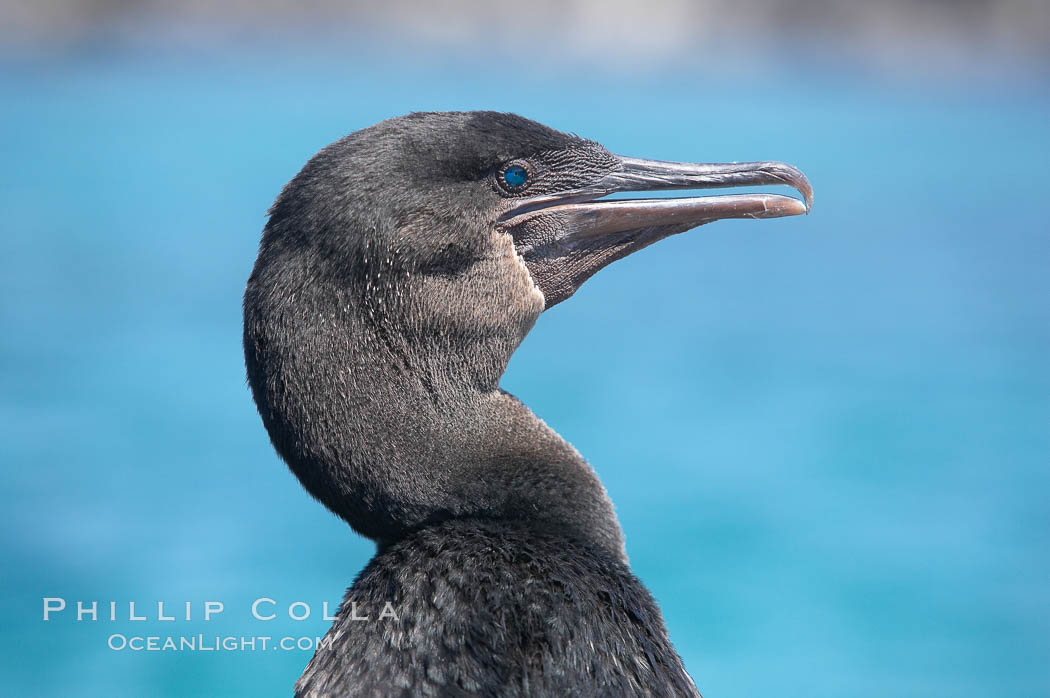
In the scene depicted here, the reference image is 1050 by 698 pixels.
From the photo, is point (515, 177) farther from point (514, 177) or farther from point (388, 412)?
point (388, 412)

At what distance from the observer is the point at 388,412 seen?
2.05m

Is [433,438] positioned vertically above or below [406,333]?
below

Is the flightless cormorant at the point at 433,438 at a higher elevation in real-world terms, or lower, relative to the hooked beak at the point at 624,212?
lower

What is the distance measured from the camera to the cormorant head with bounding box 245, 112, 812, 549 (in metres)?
2.03

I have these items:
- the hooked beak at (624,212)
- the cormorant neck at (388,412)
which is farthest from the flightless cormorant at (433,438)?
the hooked beak at (624,212)

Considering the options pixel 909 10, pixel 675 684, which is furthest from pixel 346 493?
pixel 909 10

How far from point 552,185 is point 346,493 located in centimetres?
74

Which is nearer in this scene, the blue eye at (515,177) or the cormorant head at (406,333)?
the cormorant head at (406,333)

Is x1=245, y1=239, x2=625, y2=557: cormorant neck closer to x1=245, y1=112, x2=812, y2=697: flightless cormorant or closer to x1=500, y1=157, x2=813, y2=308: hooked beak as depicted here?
x1=245, y1=112, x2=812, y2=697: flightless cormorant

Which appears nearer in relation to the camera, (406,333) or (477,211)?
(406,333)

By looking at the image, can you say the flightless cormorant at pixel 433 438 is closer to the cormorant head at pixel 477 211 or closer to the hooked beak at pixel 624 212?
the cormorant head at pixel 477 211

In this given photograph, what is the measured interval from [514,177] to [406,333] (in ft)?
1.32

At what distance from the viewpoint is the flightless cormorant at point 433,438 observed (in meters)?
1.92

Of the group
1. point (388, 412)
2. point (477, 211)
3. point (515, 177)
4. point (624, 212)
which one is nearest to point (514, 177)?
point (515, 177)
